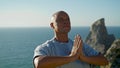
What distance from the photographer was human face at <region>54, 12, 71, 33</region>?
3.91m

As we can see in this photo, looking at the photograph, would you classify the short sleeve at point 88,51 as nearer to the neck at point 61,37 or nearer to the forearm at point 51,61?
the neck at point 61,37

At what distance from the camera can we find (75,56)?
374 centimetres

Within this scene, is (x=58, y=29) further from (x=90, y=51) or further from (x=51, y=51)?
(x=90, y=51)

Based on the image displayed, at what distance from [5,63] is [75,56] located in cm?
7402

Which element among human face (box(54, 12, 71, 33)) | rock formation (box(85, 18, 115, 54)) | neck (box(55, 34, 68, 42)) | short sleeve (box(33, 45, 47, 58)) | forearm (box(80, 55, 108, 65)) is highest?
human face (box(54, 12, 71, 33))

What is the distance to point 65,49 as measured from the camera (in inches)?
155

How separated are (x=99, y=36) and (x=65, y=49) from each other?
93192 millimetres

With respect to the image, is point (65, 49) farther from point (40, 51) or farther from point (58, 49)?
point (40, 51)

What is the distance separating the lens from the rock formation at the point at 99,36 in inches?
3637

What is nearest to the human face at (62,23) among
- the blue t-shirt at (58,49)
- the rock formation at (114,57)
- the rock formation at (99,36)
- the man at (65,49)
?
the man at (65,49)

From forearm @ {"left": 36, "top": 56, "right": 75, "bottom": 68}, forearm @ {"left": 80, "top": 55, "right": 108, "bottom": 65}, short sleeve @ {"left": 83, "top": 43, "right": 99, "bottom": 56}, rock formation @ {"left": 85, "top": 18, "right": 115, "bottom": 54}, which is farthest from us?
rock formation @ {"left": 85, "top": 18, "right": 115, "bottom": 54}

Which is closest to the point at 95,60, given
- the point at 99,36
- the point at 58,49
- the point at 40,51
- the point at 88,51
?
the point at 88,51

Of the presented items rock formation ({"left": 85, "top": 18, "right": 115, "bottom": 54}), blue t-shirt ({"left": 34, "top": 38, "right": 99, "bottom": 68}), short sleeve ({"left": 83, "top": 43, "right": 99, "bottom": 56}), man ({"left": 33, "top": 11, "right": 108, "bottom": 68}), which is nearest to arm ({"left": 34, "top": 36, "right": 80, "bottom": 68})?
man ({"left": 33, "top": 11, "right": 108, "bottom": 68})

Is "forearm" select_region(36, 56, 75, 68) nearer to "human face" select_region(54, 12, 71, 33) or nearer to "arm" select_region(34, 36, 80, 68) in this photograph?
"arm" select_region(34, 36, 80, 68)
